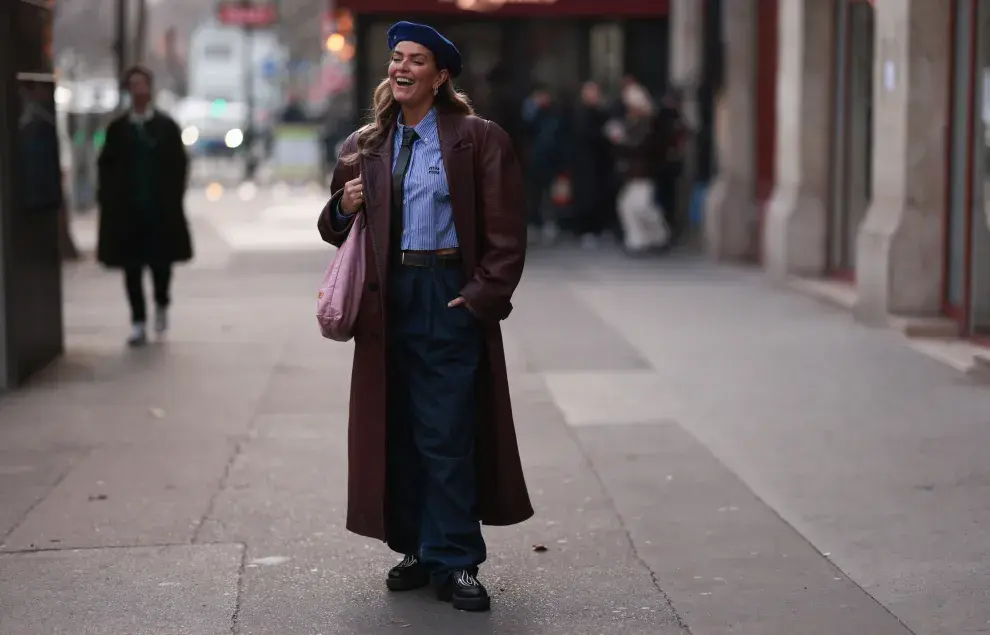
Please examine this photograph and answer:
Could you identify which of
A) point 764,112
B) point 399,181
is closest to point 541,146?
point 764,112

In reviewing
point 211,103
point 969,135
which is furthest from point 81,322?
point 211,103

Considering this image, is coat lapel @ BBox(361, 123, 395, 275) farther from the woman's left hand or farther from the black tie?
the woman's left hand

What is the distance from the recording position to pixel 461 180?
5.57 meters

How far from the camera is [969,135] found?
12.2 meters

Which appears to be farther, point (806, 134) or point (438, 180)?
point (806, 134)

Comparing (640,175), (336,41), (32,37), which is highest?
(336,41)

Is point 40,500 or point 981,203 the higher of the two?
point 981,203

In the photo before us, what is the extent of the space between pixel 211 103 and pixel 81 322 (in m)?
37.6

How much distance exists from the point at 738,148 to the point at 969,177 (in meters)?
6.99

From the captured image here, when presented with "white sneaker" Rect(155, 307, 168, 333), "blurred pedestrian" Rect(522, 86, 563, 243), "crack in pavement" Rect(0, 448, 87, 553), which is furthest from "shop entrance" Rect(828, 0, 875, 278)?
"crack in pavement" Rect(0, 448, 87, 553)

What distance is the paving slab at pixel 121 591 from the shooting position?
5.51 meters

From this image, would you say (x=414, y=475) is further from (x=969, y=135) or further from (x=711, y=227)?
(x=711, y=227)

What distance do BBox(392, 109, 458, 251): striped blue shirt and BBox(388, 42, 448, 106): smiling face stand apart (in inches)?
5.1

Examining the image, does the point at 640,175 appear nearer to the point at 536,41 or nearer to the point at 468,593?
the point at 536,41
